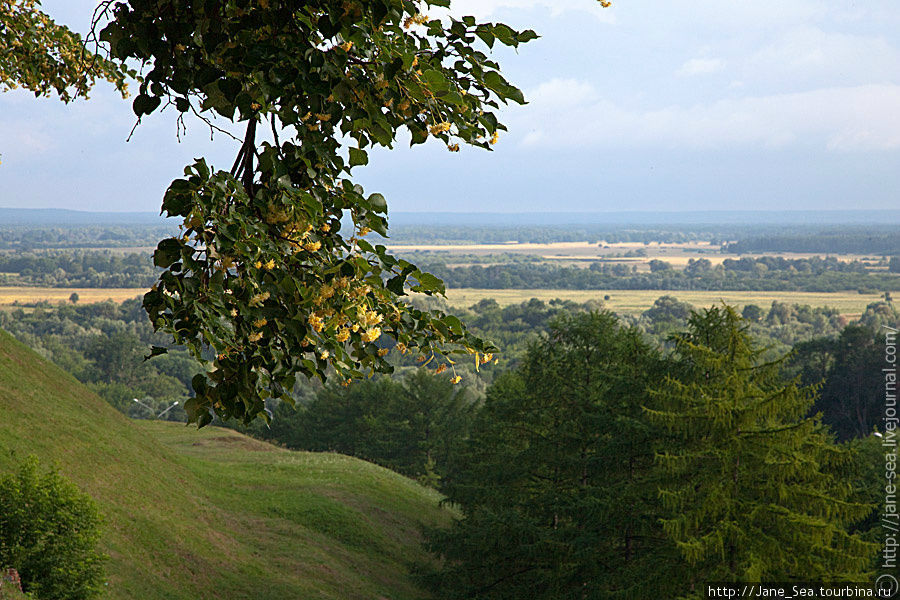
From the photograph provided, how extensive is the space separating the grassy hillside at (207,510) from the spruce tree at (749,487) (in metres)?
Answer: 11.8

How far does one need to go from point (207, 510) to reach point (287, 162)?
24.6m

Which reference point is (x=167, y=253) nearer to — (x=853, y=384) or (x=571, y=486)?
(x=571, y=486)

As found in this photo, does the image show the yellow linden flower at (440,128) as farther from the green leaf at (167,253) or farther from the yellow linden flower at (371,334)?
the green leaf at (167,253)

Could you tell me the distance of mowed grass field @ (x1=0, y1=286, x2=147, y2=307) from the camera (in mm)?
158750

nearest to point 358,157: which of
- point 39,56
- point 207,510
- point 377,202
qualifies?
point 377,202

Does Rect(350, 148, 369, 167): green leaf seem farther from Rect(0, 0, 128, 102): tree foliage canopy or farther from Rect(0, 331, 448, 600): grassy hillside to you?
Rect(0, 331, 448, 600): grassy hillside

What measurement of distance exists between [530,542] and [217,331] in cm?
1901

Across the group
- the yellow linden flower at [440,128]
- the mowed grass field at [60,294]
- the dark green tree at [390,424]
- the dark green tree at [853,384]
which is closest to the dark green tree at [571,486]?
the yellow linden flower at [440,128]

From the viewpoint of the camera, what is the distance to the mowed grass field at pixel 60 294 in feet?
521

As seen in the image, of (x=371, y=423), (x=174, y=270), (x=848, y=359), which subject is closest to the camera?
(x=174, y=270)

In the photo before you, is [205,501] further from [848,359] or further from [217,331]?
[848,359]

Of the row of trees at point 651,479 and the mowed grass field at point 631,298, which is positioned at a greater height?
the row of trees at point 651,479

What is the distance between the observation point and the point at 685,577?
15.6 meters

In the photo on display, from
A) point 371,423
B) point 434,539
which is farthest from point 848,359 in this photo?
point 434,539
